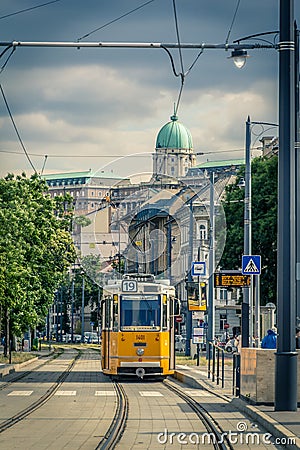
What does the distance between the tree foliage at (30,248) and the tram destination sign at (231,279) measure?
11.4 m

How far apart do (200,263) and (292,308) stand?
2144 cm

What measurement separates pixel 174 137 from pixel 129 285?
1115 inches

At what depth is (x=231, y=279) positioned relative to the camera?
28406 mm

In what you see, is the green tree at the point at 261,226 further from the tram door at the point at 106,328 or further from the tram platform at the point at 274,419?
the tram platform at the point at 274,419

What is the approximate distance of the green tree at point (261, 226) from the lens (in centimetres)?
5834

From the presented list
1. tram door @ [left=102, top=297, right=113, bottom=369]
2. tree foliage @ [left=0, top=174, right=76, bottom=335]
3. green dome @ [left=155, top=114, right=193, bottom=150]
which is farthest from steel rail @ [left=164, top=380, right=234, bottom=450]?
green dome @ [left=155, top=114, right=193, bottom=150]

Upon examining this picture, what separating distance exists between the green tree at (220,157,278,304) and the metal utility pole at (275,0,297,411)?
130 feet

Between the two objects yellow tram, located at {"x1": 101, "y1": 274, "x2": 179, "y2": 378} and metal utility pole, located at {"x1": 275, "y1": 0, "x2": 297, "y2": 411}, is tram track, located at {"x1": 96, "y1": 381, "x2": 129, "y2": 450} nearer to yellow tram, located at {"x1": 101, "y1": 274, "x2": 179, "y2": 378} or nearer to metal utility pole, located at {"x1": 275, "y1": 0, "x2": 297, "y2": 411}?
metal utility pole, located at {"x1": 275, "y1": 0, "x2": 297, "y2": 411}

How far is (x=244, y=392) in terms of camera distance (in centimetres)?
2044

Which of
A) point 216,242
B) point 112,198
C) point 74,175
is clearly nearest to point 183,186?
point 112,198

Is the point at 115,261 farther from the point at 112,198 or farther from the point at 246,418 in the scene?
the point at 246,418

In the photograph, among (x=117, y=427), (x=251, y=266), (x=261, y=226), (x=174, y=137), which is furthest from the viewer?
(x=174, y=137)

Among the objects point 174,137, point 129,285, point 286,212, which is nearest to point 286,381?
point 286,212

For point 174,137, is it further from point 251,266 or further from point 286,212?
point 286,212
